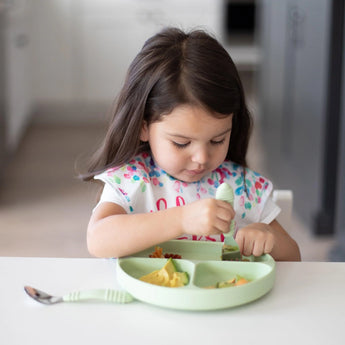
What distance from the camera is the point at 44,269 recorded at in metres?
0.93

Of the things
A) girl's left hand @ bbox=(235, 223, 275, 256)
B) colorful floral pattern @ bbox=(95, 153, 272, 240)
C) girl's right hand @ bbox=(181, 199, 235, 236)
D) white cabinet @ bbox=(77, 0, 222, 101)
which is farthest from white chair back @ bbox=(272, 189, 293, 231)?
white cabinet @ bbox=(77, 0, 222, 101)

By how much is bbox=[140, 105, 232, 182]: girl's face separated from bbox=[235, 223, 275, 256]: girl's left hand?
0.43ft

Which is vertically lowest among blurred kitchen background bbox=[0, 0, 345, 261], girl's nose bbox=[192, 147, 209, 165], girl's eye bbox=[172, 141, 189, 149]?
blurred kitchen background bbox=[0, 0, 345, 261]

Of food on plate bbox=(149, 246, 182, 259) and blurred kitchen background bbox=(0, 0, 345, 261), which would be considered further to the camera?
blurred kitchen background bbox=(0, 0, 345, 261)

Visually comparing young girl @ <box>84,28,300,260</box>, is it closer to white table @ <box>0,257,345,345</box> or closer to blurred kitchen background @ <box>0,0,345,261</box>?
white table @ <box>0,257,345,345</box>

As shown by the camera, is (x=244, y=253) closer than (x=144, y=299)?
No

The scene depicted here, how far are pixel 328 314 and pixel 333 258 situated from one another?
5.63 feet

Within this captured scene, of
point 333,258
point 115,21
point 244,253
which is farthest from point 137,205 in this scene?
point 115,21

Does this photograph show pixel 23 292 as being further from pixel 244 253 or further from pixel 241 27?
pixel 241 27

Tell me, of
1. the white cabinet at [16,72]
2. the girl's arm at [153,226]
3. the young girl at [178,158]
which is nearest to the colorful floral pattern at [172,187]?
the young girl at [178,158]

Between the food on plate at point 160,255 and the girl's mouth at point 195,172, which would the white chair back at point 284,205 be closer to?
the girl's mouth at point 195,172

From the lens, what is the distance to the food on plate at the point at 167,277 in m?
0.86

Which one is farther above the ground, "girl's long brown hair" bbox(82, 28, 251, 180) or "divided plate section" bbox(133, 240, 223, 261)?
"girl's long brown hair" bbox(82, 28, 251, 180)

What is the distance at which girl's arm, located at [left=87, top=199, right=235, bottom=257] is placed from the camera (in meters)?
0.89
